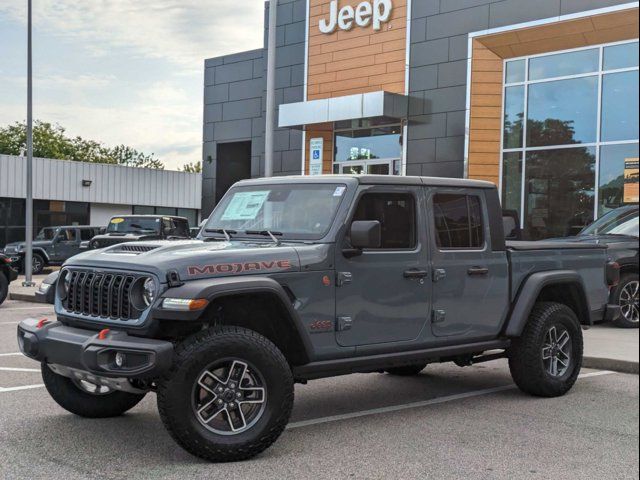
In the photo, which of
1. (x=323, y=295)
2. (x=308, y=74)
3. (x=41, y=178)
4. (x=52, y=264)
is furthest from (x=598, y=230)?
(x=41, y=178)

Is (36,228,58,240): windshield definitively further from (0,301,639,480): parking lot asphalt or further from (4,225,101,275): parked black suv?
(0,301,639,480): parking lot asphalt

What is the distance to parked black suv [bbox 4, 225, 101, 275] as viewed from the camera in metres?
26.4

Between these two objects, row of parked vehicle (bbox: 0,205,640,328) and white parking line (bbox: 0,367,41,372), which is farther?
white parking line (bbox: 0,367,41,372)

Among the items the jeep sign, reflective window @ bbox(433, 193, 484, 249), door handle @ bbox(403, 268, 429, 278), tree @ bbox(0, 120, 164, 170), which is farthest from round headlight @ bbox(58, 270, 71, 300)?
tree @ bbox(0, 120, 164, 170)

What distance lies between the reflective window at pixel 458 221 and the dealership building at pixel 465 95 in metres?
8.58

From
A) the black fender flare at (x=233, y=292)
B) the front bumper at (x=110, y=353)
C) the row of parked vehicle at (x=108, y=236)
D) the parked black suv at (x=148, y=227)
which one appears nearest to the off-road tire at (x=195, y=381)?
the front bumper at (x=110, y=353)

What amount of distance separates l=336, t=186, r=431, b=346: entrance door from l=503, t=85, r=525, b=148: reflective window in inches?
481

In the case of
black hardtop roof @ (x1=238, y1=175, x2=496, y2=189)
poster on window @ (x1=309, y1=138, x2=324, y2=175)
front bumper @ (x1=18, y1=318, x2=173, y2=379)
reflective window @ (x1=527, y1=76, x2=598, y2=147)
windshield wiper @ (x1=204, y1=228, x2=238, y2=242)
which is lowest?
front bumper @ (x1=18, y1=318, x2=173, y2=379)

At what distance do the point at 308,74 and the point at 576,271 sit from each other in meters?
15.5

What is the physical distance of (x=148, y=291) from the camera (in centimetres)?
479

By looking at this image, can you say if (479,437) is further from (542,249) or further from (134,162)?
(134,162)

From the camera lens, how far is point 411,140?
19.0 meters

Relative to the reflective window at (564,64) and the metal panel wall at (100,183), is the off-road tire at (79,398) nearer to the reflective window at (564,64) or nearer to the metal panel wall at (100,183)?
the reflective window at (564,64)

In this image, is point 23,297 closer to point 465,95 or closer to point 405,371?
point 465,95
